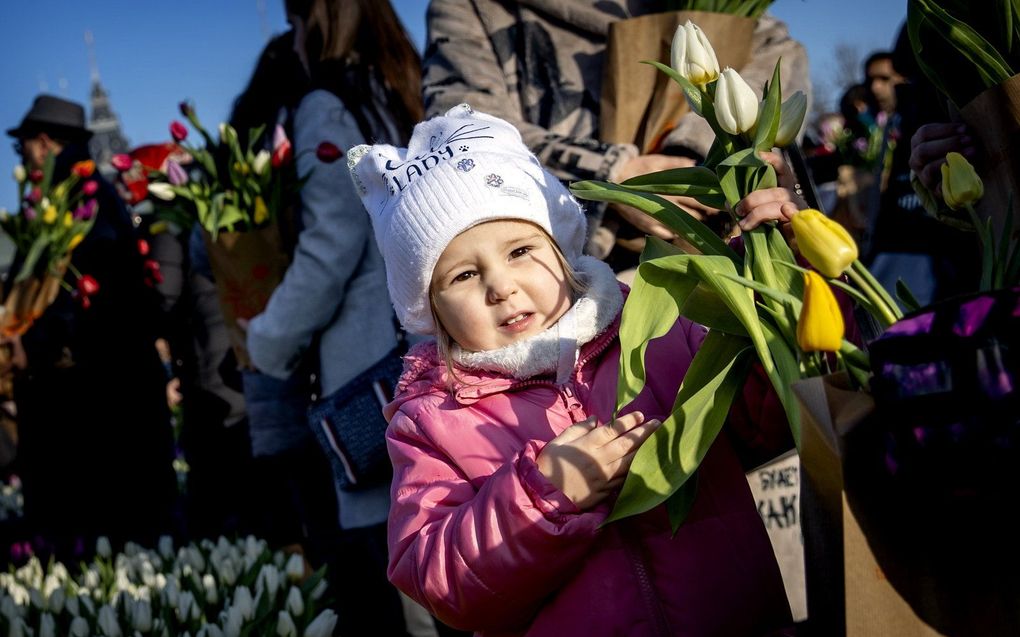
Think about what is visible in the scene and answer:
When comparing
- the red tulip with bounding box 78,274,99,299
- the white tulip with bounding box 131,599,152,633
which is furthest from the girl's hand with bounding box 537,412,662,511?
the red tulip with bounding box 78,274,99,299

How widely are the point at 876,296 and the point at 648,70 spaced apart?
1.33m

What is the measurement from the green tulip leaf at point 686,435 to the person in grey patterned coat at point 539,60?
1147 millimetres

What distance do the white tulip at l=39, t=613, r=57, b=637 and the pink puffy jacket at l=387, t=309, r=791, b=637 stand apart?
44.0 inches

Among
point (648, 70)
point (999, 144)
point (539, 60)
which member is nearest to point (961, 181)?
point (999, 144)

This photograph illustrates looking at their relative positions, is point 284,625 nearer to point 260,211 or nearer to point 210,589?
point 210,589

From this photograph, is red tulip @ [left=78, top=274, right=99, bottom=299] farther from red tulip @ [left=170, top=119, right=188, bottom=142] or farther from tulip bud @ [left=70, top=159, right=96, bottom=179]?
red tulip @ [left=170, top=119, right=188, bottom=142]

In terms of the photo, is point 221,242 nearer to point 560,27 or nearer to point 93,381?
point 560,27

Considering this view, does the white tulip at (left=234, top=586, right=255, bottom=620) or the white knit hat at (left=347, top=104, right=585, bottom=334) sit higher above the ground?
the white knit hat at (left=347, top=104, right=585, bottom=334)

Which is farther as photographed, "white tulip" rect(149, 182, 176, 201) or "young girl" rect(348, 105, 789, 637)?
"white tulip" rect(149, 182, 176, 201)

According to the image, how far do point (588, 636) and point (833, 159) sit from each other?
4449mm

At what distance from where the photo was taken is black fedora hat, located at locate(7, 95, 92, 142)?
5055mm

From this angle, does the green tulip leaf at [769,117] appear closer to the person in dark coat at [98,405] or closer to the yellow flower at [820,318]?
the yellow flower at [820,318]

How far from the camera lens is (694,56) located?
1.21 meters

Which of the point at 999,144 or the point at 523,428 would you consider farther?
the point at 523,428
